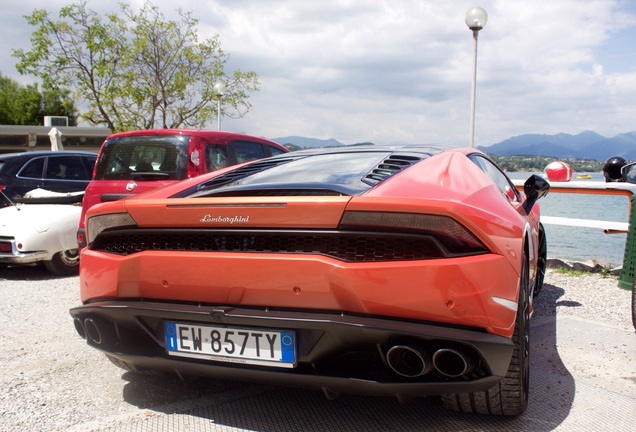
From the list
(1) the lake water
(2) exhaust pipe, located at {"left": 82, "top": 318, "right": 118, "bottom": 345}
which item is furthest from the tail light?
(1) the lake water

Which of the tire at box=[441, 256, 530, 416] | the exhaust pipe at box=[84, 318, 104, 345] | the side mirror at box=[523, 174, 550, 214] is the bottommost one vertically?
the tire at box=[441, 256, 530, 416]

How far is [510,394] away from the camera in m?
2.57

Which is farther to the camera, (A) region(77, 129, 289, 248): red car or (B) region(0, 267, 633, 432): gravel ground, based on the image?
(A) region(77, 129, 289, 248): red car

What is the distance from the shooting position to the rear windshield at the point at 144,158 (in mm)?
6281

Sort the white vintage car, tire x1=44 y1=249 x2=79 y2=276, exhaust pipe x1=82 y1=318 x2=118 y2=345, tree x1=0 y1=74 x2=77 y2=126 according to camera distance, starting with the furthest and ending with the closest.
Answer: tree x1=0 y1=74 x2=77 y2=126
tire x1=44 y1=249 x2=79 y2=276
the white vintage car
exhaust pipe x1=82 y1=318 x2=118 y2=345

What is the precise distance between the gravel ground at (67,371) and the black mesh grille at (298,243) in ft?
2.80

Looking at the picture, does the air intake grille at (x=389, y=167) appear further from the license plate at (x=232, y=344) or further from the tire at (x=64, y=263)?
the tire at (x=64, y=263)

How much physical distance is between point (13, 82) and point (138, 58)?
48826 mm

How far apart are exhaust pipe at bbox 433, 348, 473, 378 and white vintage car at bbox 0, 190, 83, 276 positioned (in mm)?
5818

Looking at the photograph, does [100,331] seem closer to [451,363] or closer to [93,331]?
[93,331]

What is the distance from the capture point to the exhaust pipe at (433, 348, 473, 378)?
2.21 metres

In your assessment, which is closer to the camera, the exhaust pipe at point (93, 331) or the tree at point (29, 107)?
the exhaust pipe at point (93, 331)

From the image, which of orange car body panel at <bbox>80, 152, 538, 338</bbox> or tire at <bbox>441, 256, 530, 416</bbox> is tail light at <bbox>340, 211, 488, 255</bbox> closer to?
orange car body panel at <bbox>80, 152, 538, 338</bbox>

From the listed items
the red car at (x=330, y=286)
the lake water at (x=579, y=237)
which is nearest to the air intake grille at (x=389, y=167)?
the red car at (x=330, y=286)
